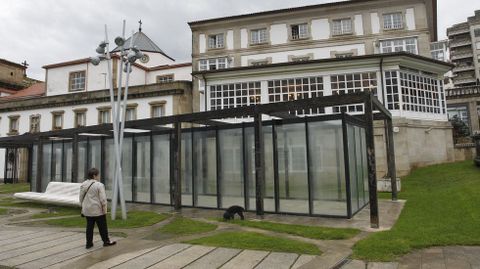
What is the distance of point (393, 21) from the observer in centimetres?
2972

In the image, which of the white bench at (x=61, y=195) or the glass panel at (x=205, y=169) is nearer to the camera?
the glass panel at (x=205, y=169)

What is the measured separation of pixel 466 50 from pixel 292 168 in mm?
80497

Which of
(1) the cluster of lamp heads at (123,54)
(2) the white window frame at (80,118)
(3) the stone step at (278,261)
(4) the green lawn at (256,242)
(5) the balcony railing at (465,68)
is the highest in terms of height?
(5) the balcony railing at (465,68)

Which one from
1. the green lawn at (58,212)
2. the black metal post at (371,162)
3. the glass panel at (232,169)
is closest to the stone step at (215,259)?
the black metal post at (371,162)

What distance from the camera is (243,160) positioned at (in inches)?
487

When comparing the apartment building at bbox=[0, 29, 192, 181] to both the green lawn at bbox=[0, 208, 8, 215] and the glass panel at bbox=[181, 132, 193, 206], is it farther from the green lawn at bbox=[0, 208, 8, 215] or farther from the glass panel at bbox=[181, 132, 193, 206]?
the green lawn at bbox=[0, 208, 8, 215]

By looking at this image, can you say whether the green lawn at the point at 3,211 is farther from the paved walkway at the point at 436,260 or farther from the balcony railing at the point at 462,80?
the balcony railing at the point at 462,80

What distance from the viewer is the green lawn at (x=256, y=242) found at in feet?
23.2

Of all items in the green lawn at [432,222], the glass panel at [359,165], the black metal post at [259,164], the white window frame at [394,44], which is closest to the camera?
the green lawn at [432,222]

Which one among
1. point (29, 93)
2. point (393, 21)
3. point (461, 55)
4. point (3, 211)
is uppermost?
point (461, 55)

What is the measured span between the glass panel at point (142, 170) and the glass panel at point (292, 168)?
6.25 m

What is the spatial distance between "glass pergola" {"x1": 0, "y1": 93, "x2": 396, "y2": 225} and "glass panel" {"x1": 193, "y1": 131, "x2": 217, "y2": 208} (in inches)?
1.5

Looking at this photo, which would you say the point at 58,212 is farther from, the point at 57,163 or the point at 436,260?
the point at 436,260

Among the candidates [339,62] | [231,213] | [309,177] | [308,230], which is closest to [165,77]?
[339,62]
